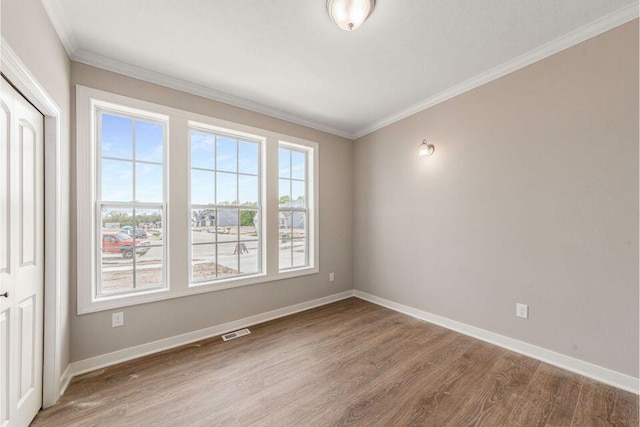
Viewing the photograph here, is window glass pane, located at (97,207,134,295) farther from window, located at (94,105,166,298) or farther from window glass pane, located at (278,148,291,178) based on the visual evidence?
window glass pane, located at (278,148,291,178)

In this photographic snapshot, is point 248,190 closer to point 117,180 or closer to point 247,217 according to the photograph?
point 247,217

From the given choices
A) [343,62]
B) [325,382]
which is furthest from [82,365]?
[343,62]

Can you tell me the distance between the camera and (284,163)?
3.55 metres

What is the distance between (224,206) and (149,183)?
775mm

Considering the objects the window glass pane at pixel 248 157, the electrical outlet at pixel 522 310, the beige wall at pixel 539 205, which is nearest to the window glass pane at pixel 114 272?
the window glass pane at pixel 248 157

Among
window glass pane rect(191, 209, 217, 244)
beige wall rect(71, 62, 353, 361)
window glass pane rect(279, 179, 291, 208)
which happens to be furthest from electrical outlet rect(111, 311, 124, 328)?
window glass pane rect(279, 179, 291, 208)

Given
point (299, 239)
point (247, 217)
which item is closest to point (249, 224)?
point (247, 217)

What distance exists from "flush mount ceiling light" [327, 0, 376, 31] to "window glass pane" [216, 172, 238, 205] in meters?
1.98

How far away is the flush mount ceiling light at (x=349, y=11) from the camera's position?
1.65 m

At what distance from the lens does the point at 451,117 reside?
114 inches

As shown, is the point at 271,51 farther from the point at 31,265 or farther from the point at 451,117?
the point at 31,265

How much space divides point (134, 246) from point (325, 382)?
2160mm

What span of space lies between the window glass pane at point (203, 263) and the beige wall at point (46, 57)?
0.96 metres

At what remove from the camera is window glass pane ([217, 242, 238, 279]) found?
9.59 ft
